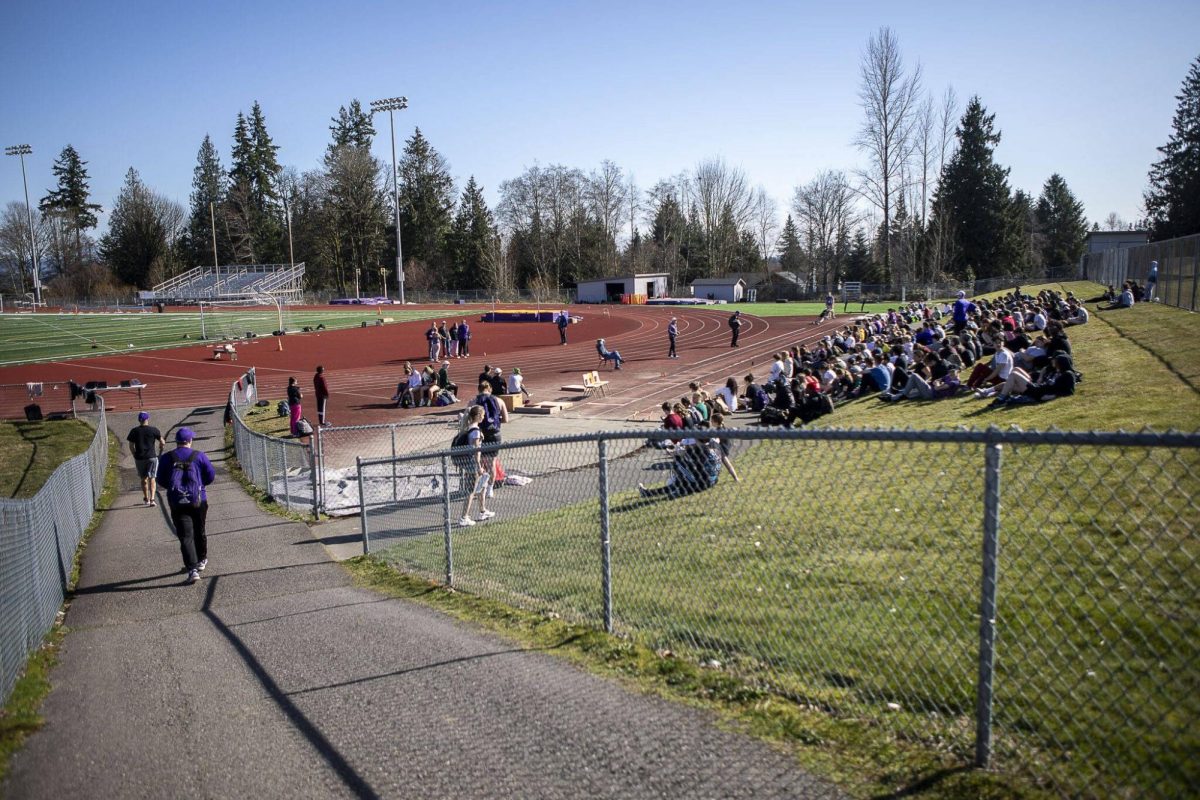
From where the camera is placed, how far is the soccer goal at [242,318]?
54.9m

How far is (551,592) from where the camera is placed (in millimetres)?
6629

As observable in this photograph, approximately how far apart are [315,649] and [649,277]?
82.0 m

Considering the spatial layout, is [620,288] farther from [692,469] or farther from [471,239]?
[692,469]

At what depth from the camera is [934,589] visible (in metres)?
5.02

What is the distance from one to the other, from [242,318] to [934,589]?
7078 cm

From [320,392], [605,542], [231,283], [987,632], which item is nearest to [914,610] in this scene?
[987,632]

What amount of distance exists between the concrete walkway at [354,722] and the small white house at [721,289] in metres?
78.6

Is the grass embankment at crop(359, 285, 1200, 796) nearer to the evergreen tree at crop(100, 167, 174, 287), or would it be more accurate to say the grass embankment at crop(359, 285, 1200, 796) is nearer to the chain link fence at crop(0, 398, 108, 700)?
the chain link fence at crop(0, 398, 108, 700)

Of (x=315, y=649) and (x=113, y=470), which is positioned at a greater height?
(x=315, y=649)

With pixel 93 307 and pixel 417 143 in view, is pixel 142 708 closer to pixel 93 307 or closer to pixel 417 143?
pixel 93 307

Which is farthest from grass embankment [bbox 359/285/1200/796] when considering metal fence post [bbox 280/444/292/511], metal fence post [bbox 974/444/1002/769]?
metal fence post [bbox 280/444/292/511]

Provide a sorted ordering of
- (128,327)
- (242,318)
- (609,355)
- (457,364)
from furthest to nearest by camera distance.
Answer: (242,318) → (128,327) → (457,364) → (609,355)

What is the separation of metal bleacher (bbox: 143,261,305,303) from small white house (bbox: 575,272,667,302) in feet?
109

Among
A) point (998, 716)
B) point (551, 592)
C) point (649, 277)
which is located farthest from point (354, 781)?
point (649, 277)
